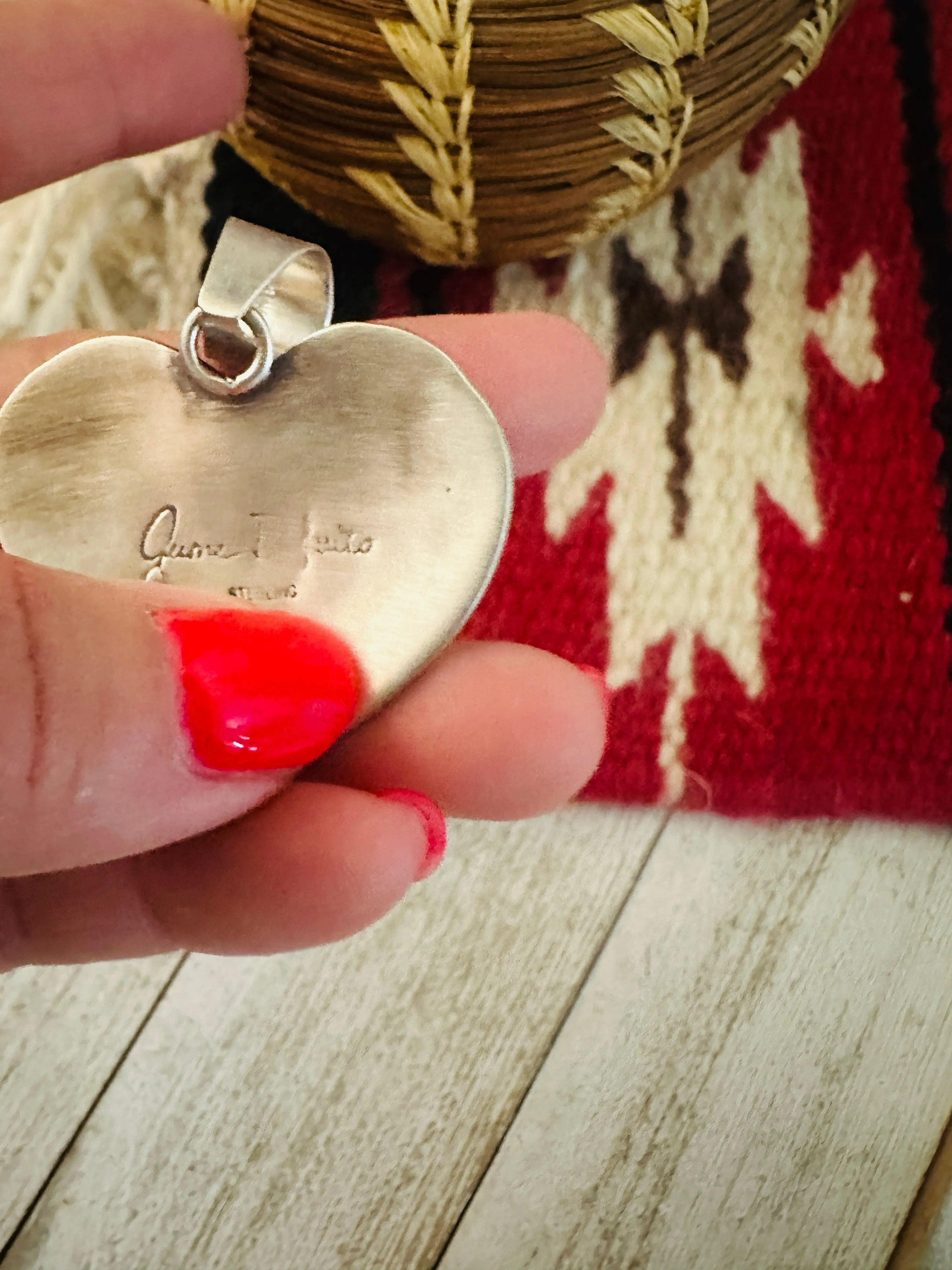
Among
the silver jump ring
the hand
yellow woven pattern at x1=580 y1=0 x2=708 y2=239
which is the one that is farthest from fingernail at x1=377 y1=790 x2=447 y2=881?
yellow woven pattern at x1=580 y1=0 x2=708 y2=239

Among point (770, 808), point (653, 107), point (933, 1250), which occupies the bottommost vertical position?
point (933, 1250)

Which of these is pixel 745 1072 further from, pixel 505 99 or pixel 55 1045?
pixel 505 99

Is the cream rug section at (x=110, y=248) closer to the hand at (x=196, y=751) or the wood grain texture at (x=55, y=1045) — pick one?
the hand at (x=196, y=751)

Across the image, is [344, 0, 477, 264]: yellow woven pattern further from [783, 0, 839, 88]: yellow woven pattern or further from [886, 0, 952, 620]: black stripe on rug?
[886, 0, 952, 620]: black stripe on rug

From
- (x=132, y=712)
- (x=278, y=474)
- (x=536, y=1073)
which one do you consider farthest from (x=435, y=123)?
(x=536, y=1073)

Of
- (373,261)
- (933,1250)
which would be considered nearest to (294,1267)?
(933,1250)

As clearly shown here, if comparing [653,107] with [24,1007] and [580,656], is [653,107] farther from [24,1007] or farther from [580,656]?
[24,1007]
